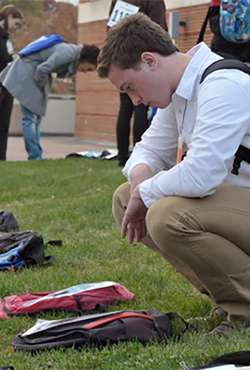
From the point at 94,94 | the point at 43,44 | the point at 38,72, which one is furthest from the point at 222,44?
the point at 94,94

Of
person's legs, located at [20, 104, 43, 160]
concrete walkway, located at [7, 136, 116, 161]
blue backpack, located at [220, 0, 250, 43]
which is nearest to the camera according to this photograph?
blue backpack, located at [220, 0, 250, 43]

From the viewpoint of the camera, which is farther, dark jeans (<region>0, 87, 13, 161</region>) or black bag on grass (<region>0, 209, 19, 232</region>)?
dark jeans (<region>0, 87, 13, 161</region>)

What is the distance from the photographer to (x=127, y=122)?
7871 mm

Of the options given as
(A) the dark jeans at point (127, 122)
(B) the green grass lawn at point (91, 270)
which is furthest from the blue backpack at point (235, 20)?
(A) the dark jeans at point (127, 122)

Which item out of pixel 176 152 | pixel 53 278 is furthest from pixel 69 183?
pixel 176 152

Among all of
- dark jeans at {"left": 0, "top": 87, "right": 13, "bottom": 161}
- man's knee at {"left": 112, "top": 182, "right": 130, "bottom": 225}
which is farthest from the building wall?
Answer: man's knee at {"left": 112, "top": 182, "right": 130, "bottom": 225}

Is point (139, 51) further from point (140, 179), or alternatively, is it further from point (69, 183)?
point (69, 183)

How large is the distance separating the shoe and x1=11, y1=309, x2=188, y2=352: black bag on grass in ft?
0.42

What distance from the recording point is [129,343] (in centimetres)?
264

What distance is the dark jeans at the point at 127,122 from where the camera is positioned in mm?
7512

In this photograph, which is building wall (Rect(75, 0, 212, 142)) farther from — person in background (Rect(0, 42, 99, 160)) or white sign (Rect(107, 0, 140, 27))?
white sign (Rect(107, 0, 140, 27))

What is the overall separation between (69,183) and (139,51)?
460 cm

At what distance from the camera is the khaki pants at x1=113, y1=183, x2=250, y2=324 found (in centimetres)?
270

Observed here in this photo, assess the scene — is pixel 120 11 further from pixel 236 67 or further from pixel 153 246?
pixel 236 67
